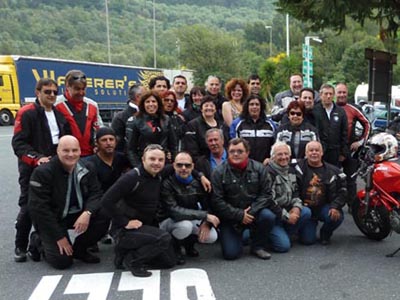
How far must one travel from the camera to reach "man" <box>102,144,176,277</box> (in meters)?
4.45

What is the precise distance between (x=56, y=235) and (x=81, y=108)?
1371 mm

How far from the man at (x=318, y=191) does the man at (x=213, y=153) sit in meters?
0.88

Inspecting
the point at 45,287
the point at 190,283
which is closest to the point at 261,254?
the point at 190,283

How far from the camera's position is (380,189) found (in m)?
4.92

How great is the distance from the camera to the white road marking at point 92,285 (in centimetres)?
404

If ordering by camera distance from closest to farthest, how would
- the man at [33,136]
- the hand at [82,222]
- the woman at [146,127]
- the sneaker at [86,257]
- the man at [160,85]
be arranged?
the hand at [82,222] < the man at [33,136] < the sneaker at [86,257] < the woman at [146,127] < the man at [160,85]

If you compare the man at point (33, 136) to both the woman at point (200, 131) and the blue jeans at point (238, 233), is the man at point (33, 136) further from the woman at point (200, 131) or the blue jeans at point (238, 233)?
the blue jeans at point (238, 233)

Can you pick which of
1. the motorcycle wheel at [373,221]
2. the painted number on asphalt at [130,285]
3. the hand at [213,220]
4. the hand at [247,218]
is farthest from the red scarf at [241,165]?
the motorcycle wheel at [373,221]

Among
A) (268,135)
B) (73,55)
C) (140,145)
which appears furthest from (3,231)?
(73,55)

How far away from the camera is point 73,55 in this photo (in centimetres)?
7919

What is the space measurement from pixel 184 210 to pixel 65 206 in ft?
3.77

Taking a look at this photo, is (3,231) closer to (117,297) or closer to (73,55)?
(117,297)

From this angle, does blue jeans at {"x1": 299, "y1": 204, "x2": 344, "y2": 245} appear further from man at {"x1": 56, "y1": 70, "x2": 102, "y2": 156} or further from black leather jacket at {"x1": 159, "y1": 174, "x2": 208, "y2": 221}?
man at {"x1": 56, "y1": 70, "x2": 102, "y2": 156}

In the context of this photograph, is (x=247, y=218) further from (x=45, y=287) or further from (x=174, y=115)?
(x=45, y=287)
